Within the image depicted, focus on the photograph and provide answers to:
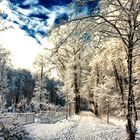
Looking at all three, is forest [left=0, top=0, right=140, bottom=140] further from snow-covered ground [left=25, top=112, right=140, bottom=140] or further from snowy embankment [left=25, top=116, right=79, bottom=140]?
snowy embankment [left=25, top=116, right=79, bottom=140]

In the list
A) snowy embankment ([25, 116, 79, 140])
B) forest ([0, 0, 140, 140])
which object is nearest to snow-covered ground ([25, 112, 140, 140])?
snowy embankment ([25, 116, 79, 140])

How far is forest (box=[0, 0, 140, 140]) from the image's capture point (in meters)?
11.7

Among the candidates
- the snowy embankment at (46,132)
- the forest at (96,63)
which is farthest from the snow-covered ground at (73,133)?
the forest at (96,63)

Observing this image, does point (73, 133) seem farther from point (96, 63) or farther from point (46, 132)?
point (96, 63)

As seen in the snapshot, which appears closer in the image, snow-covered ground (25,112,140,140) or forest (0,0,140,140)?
forest (0,0,140,140)

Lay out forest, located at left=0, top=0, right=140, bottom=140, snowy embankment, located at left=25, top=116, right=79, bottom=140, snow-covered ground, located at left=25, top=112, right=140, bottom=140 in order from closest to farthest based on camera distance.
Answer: forest, located at left=0, top=0, right=140, bottom=140 < snowy embankment, located at left=25, top=116, right=79, bottom=140 < snow-covered ground, located at left=25, top=112, right=140, bottom=140

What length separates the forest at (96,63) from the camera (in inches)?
462

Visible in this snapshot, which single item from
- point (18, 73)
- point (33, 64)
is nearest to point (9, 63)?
point (33, 64)

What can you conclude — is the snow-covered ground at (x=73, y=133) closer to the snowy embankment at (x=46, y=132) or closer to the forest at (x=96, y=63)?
the snowy embankment at (x=46, y=132)

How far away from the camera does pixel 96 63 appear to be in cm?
3653

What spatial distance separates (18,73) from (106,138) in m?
116

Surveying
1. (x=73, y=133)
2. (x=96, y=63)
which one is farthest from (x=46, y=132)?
(x=96, y=63)

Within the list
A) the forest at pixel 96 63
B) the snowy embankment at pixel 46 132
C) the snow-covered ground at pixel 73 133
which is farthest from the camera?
the snow-covered ground at pixel 73 133

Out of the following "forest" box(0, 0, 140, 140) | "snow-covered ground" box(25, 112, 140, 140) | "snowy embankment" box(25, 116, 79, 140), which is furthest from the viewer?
"snow-covered ground" box(25, 112, 140, 140)
